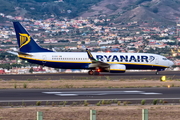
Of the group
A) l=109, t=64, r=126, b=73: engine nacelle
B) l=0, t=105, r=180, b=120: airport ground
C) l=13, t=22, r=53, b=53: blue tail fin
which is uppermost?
l=13, t=22, r=53, b=53: blue tail fin

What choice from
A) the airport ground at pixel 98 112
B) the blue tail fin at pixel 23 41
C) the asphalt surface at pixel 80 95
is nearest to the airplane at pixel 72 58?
the blue tail fin at pixel 23 41

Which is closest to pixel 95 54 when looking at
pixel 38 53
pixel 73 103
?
pixel 38 53

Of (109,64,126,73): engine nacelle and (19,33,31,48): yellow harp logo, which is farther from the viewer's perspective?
(19,33,31,48): yellow harp logo

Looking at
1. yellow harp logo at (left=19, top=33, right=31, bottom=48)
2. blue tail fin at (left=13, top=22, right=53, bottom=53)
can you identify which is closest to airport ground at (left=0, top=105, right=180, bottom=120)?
blue tail fin at (left=13, top=22, right=53, bottom=53)

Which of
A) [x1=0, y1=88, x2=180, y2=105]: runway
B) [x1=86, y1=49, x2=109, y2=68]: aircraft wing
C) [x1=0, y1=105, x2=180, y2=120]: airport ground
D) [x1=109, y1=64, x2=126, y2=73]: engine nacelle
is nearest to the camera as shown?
[x1=0, y1=105, x2=180, y2=120]: airport ground

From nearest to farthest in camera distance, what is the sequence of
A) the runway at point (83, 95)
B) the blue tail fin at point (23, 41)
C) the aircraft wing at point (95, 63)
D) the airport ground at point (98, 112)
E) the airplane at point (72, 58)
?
the airport ground at point (98, 112), the runway at point (83, 95), the aircraft wing at point (95, 63), the airplane at point (72, 58), the blue tail fin at point (23, 41)

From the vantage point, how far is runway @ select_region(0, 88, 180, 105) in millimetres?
32125

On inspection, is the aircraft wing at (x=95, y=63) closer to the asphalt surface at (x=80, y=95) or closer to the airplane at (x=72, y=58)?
the airplane at (x=72, y=58)

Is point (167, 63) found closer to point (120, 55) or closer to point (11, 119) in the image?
point (120, 55)

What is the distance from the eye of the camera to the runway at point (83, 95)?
32.1 m

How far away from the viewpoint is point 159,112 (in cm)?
2616

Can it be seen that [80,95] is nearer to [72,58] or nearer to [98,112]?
[98,112]

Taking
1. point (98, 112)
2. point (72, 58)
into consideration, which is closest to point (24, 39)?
point (72, 58)

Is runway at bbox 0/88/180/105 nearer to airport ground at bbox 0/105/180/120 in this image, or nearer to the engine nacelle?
airport ground at bbox 0/105/180/120
